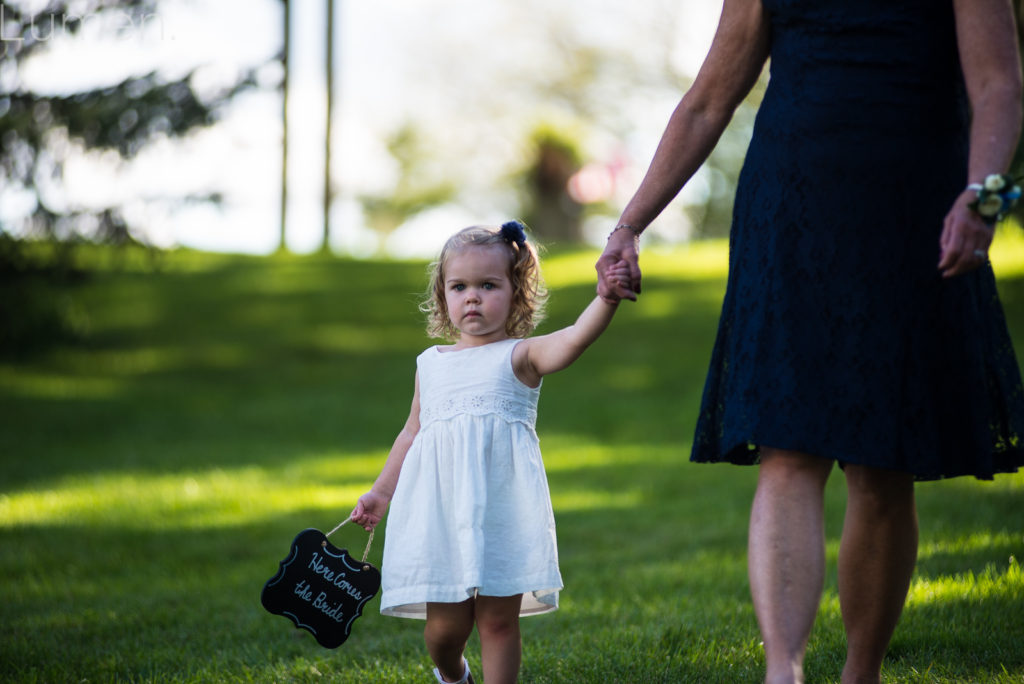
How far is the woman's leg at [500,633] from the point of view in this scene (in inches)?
105

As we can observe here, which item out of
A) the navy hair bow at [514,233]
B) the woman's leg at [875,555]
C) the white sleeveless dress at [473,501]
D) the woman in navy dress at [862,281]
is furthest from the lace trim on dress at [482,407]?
the woman's leg at [875,555]

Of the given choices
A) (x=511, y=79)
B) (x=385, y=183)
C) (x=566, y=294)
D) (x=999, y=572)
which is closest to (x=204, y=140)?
(x=566, y=294)

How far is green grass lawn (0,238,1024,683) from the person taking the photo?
3.27 m

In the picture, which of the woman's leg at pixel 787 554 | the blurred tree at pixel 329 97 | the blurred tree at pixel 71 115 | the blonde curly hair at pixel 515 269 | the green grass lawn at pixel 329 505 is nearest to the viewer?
the woman's leg at pixel 787 554

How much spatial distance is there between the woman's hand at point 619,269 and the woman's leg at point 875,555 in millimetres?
654

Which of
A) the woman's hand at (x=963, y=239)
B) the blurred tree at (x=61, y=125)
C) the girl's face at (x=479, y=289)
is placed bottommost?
the girl's face at (x=479, y=289)

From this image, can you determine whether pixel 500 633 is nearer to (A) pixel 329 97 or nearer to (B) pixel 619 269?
(B) pixel 619 269

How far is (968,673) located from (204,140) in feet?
35.6

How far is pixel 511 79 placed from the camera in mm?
32031

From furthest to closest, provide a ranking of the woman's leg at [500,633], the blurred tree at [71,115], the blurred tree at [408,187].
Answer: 1. the blurred tree at [408,187]
2. the blurred tree at [71,115]
3. the woman's leg at [500,633]

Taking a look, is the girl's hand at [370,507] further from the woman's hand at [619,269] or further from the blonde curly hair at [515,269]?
the woman's hand at [619,269]

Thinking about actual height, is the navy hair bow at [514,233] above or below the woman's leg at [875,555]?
above

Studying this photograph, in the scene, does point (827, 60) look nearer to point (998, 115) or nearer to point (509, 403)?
point (998, 115)

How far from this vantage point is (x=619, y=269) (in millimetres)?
2459
